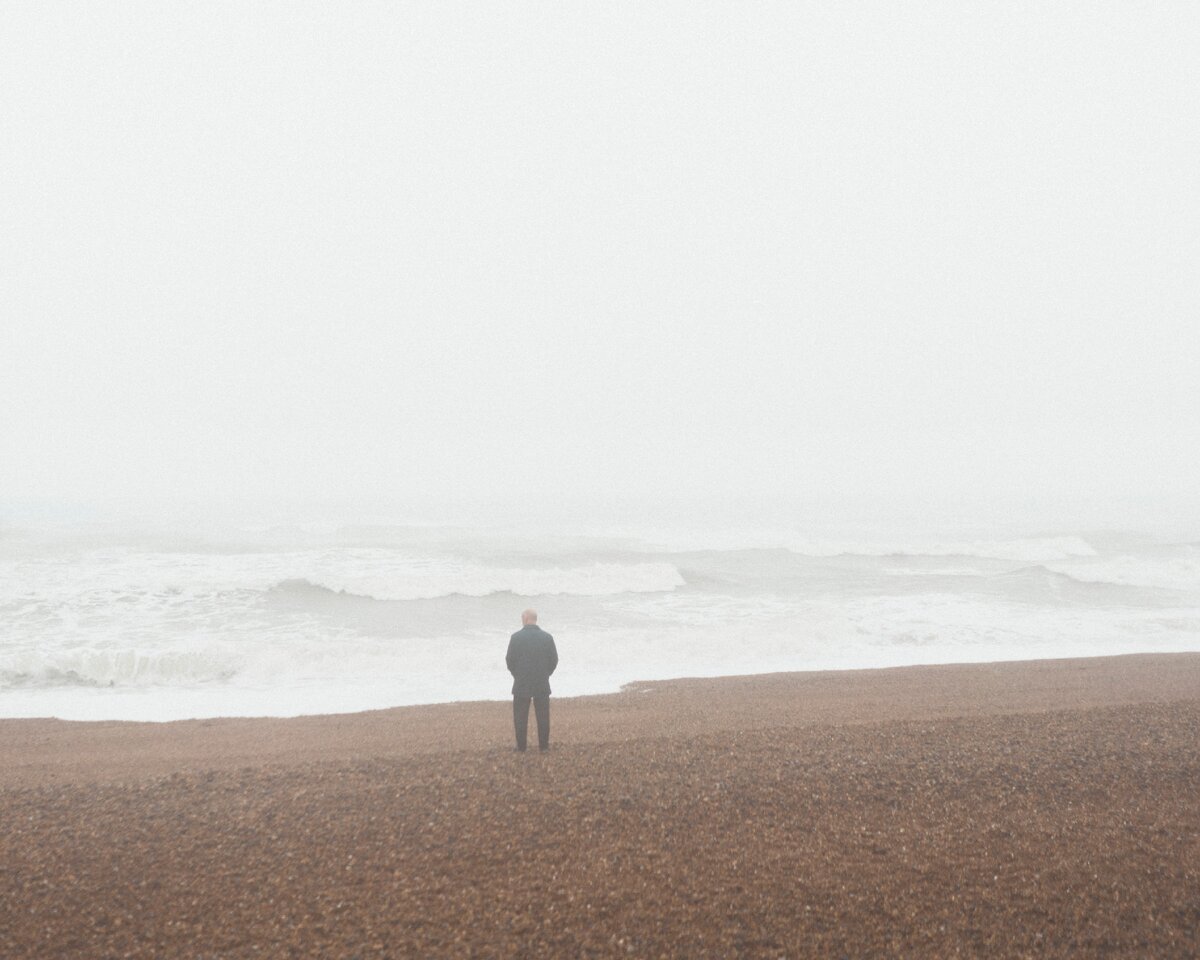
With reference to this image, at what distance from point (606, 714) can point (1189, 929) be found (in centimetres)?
894

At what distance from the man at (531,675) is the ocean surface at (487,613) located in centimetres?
727

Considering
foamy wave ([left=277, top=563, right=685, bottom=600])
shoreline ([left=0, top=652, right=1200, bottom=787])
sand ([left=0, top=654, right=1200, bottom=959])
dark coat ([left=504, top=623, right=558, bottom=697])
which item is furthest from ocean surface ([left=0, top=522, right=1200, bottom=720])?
sand ([left=0, top=654, right=1200, bottom=959])

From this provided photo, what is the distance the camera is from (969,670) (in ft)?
53.4

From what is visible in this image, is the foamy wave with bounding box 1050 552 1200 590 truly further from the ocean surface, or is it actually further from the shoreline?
the shoreline

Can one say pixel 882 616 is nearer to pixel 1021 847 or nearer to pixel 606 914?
pixel 1021 847

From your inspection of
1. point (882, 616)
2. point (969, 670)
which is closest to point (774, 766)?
point (969, 670)

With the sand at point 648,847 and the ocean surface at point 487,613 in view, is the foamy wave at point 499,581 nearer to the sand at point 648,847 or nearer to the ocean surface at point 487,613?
the ocean surface at point 487,613

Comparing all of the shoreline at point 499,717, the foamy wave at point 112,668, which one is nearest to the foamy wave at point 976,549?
the shoreline at point 499,717

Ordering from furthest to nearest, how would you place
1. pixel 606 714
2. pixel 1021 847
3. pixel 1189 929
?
1. pixel 606 714
2. pixel 1021 847
3. pixel 1189 929

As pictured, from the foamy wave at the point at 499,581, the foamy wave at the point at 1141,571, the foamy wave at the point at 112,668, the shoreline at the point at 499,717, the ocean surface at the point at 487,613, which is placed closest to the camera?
the shoreline at the point at 499,717

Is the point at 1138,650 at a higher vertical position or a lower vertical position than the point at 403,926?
lower

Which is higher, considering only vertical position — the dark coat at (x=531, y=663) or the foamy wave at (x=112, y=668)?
the dark coat at (x=531, y=663)

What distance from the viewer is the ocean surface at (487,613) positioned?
59.3 feet

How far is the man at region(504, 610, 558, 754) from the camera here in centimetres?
884
